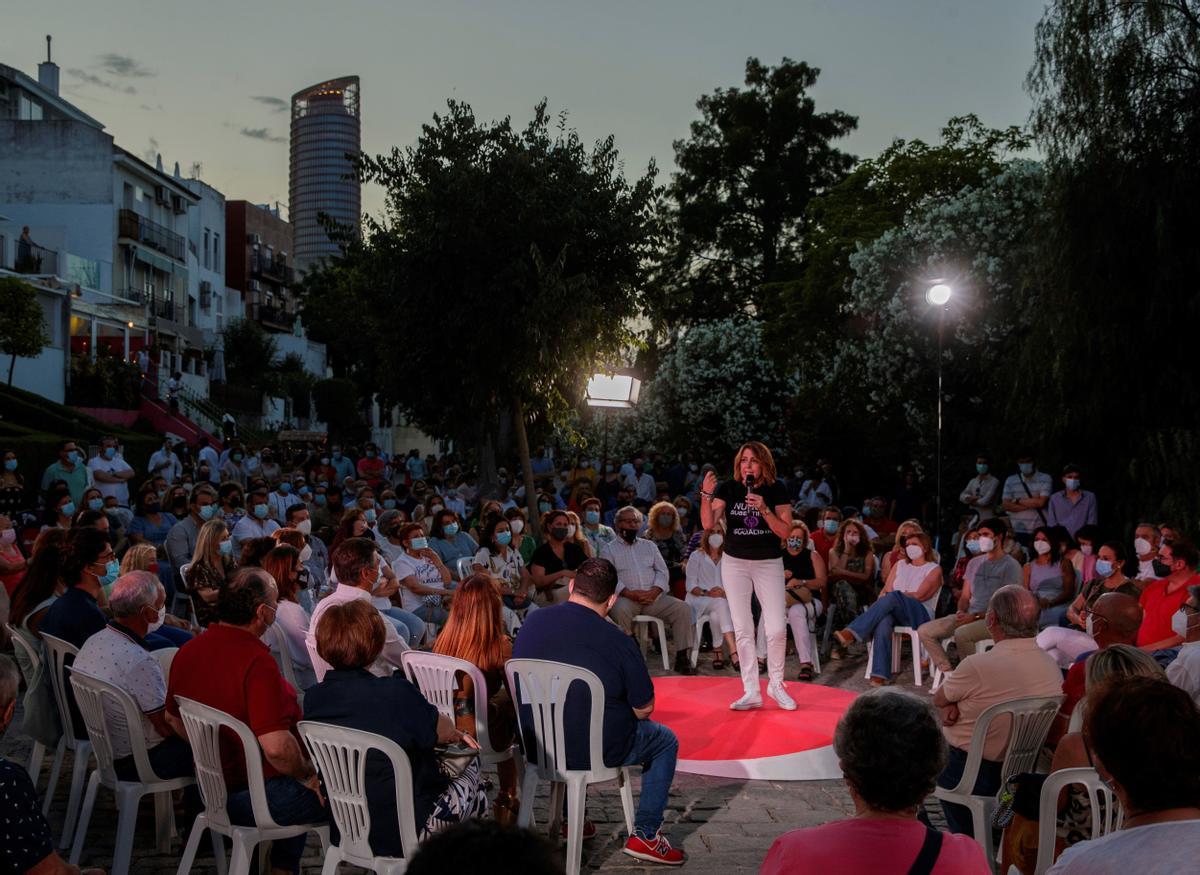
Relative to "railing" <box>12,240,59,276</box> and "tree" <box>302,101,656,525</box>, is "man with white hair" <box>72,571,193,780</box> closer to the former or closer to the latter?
"tree" <box>302,101,656,525</box>

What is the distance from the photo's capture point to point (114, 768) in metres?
5.08

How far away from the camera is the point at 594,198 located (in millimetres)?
14023

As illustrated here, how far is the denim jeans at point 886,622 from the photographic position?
10.2 meters

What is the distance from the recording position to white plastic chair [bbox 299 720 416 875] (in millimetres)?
4320

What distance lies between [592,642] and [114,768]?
7.00 ft

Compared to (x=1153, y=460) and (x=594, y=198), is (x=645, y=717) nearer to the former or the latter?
(x=594, y=198)

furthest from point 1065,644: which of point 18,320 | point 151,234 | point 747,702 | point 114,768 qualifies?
point 151,234

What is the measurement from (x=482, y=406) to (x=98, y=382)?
23.1 m

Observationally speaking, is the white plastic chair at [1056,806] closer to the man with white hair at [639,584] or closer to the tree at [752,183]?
the man with white hair at [639,584]

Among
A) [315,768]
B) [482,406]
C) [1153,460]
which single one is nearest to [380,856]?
[315,768]

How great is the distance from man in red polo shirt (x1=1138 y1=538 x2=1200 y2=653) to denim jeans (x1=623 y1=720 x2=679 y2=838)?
3700mm

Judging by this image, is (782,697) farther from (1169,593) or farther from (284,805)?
(284,805)

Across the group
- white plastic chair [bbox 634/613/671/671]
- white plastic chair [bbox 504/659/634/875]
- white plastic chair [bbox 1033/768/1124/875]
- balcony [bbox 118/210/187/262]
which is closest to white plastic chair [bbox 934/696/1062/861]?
white plastic chair [bbox 1033/768/1124/875]

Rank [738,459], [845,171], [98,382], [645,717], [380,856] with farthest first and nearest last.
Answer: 1. [845,171]
2. [98,382]
3. [738,459]
4. [645,717]
5. [380,856]
